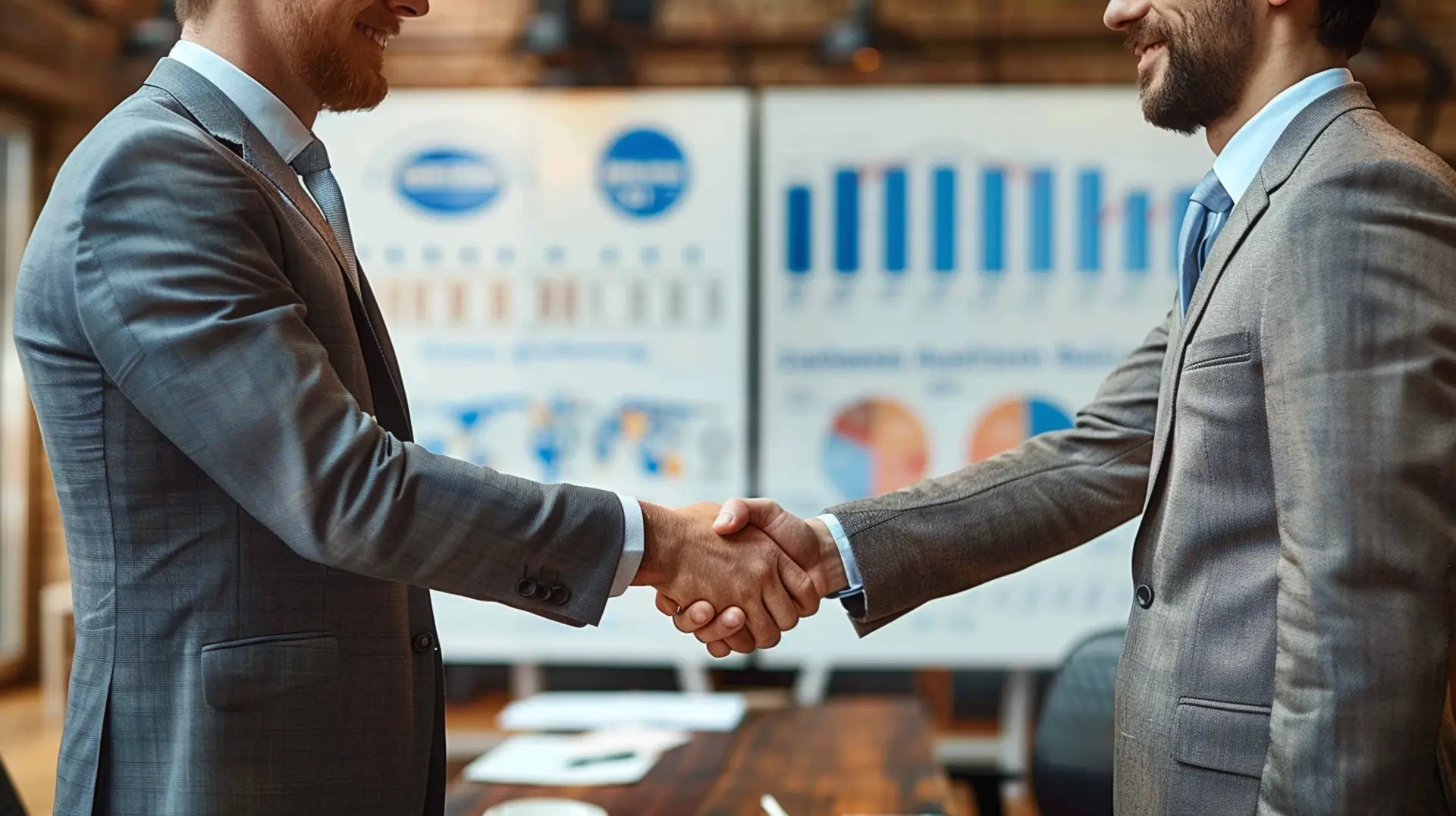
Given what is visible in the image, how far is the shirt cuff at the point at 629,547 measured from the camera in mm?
1692

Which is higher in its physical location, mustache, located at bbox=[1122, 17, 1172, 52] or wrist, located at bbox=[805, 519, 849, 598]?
mustache, located at bbox=[1122, 17, 1172, 52]

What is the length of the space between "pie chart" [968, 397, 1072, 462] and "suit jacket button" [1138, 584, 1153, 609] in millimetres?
3415

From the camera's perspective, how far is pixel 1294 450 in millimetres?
1413

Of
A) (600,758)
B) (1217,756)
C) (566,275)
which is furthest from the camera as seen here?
(566,275)

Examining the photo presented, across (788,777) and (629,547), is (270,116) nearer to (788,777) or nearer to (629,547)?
(629,547)

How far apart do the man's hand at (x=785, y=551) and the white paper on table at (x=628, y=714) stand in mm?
633

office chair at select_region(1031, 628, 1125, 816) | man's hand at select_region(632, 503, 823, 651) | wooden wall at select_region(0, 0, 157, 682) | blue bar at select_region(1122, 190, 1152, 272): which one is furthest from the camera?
wooden wall at select_region(0, 0, 157, 682)

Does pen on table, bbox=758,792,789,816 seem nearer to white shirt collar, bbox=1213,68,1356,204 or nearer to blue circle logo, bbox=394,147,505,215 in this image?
white shirt collar, bbox=1213,68,1356,204

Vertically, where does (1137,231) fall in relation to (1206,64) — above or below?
below

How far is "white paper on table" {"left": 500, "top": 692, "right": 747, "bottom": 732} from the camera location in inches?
109

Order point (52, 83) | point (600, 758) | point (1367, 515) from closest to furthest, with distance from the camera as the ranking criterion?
point (1367, 515) → point (600, 758) → point (52, 83)

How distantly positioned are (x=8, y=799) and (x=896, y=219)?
3.91m

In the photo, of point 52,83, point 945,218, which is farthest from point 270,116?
point 52,83

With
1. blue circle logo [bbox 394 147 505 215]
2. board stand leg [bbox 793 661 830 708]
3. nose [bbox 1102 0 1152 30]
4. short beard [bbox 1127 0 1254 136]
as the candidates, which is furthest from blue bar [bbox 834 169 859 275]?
short beard [bbox 1127 0 1254 136]
